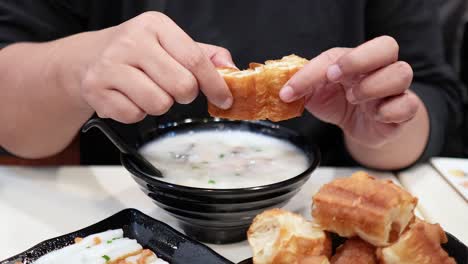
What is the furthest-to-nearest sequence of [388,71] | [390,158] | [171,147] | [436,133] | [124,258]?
[436,133], [390,158], [171,147], [388,71], [124,258]

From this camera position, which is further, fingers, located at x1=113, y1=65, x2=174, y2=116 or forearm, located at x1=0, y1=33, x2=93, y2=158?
forearm, located at x1=0, y1=33, x2=93, y2=158

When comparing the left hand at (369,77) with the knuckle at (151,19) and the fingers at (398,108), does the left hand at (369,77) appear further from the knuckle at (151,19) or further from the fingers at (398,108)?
the knuckle at (151,19)

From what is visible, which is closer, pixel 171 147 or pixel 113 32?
pixel 113 32

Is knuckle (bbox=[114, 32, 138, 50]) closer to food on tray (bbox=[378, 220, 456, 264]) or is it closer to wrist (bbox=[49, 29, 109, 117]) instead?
wrist (bbox=[49, 29, 109, 117])

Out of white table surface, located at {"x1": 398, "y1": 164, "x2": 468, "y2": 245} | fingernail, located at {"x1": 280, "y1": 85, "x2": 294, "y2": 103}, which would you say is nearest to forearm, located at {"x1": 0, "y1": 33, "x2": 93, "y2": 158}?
fingernail, located at {"x1": 280, "y1": 85, "x2": 294, "y2": 103}

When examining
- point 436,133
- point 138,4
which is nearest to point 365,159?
point 436,133

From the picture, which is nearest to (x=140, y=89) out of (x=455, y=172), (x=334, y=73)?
(x=334, y=73)

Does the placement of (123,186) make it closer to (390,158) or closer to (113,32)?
(113,32)
